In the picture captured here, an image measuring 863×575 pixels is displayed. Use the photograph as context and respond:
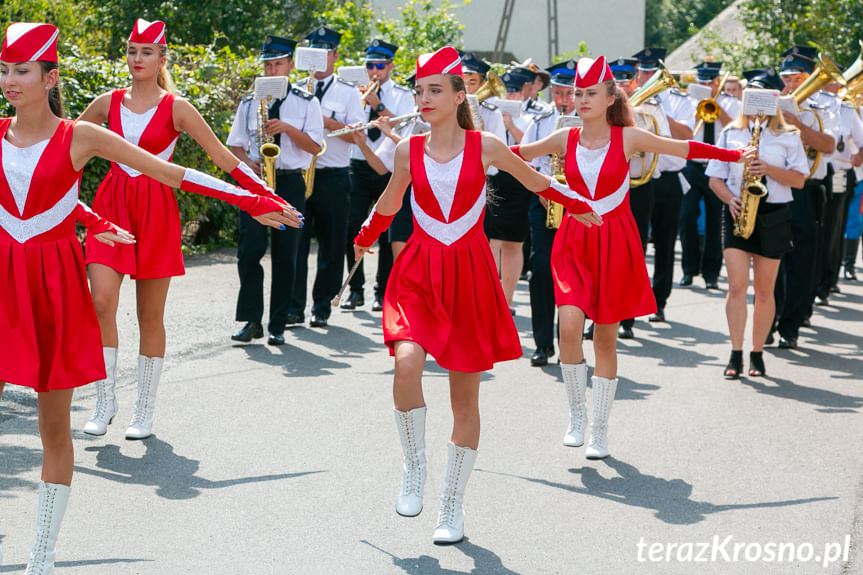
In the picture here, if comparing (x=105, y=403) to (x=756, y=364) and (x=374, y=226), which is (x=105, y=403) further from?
(x=756, y=364)

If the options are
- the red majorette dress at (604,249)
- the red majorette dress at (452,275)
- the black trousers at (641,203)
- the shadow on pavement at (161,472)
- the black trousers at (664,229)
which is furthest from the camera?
the black trousers at (664,229)

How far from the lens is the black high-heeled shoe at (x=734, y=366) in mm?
8688

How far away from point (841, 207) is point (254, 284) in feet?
19.3

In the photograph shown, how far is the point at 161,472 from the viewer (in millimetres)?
5973

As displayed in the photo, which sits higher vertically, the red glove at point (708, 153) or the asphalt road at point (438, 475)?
the red glove at point (708, 153)

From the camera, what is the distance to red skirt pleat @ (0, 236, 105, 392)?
4.50 metres

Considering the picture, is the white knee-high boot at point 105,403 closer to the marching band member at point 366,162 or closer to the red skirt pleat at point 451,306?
the red skirt pleat at point 451,306

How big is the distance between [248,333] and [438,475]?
374 cm

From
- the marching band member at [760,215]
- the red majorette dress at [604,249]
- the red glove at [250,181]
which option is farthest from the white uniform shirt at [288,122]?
the red glove at [250,181]

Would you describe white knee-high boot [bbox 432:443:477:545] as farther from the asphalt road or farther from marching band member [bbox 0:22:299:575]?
marching band member [bbox 0:22:299:575]

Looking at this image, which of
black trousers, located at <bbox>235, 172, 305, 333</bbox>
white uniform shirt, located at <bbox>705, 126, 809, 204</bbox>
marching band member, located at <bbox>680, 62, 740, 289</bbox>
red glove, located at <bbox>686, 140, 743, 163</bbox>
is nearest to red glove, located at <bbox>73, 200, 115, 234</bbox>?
red glove, located at <bbox>686, 140, 743, 163</bbox>

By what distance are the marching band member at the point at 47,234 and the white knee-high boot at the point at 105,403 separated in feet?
6.64

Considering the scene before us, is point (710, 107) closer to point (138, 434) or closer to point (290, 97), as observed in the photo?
point (290, 97)

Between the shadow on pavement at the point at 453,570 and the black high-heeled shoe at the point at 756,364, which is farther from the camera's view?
the black high-heeled shoe at the point at 756,364
